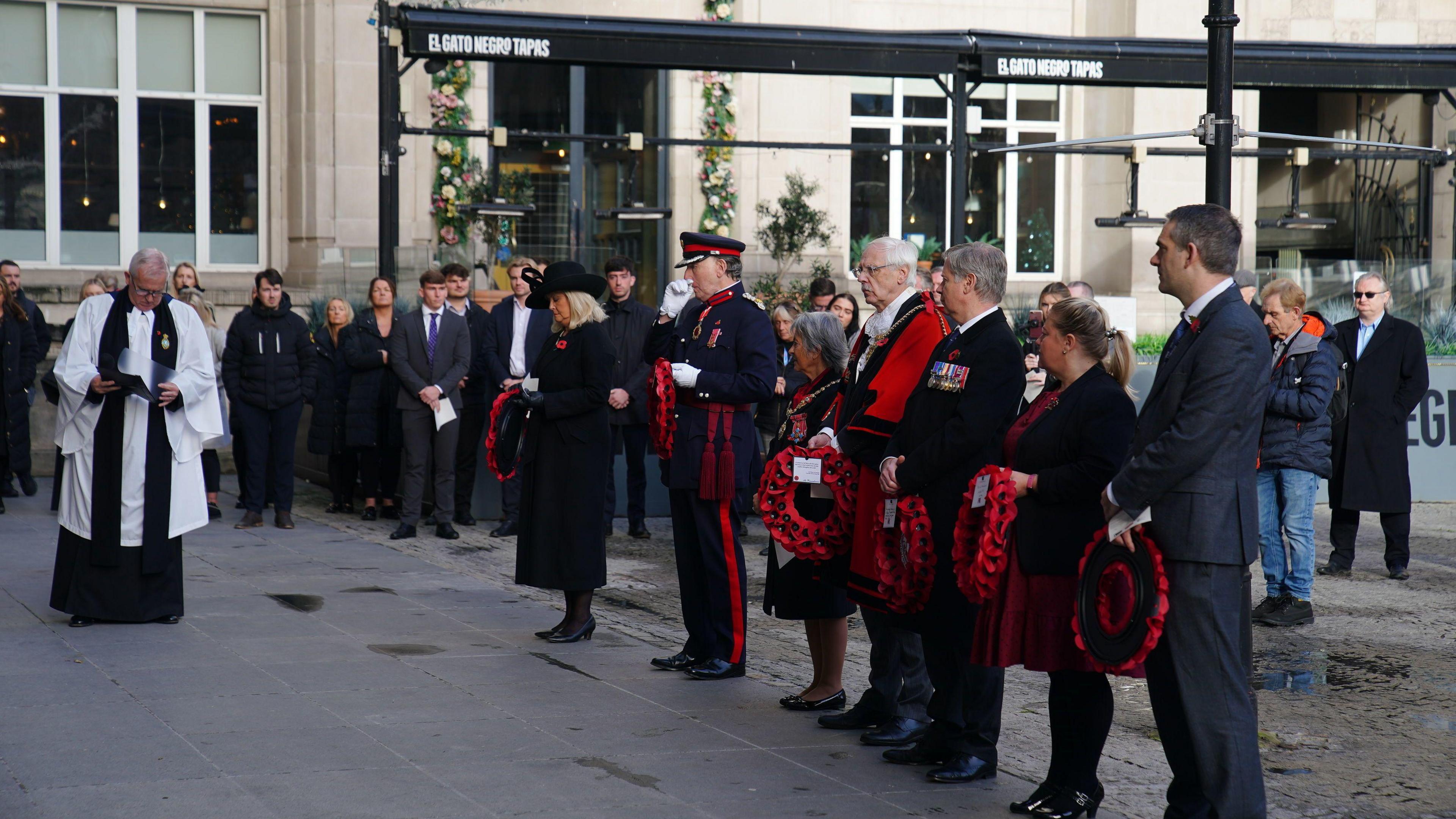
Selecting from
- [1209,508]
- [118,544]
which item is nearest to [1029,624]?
[1209,508]

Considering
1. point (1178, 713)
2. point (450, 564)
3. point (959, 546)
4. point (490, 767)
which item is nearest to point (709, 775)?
point (490, 767)

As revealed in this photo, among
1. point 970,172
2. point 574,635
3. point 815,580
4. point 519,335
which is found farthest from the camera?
point 970,172

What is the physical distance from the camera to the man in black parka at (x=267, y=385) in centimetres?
1149

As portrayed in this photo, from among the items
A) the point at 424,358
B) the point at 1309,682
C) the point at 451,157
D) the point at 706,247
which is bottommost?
the point at 1309,682

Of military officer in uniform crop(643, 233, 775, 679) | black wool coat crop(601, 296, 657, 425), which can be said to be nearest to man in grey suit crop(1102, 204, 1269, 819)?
military officer in uniform crop(643, 233, 775, 679)

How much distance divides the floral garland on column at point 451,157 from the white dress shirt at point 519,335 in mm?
7040

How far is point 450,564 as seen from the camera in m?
9.98

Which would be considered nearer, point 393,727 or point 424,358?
point 393,727

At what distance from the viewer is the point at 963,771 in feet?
16.7

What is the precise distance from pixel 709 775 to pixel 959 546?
1.21 metres

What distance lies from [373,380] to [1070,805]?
8.28 m

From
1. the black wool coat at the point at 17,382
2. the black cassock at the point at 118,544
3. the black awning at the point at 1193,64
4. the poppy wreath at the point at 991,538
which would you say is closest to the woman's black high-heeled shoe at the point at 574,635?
the black cassock at the point at 118,544

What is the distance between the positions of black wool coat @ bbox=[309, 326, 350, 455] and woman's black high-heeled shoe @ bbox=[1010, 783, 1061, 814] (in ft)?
27.0

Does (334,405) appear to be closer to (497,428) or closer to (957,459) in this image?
(497,428)
